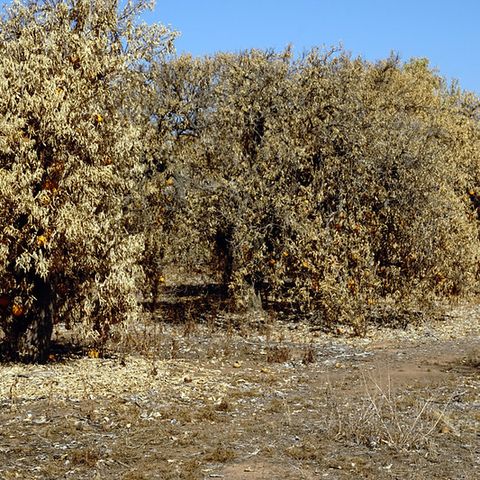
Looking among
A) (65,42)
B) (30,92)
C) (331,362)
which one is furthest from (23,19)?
(331,362)

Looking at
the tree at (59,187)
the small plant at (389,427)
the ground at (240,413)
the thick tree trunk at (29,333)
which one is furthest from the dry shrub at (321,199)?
the small plant at (389,427)

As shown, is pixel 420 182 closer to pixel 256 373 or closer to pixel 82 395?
pixel 256 373

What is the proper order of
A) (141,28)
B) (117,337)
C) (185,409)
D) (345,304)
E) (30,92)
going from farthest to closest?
1. (345,304)
2. (141,28)
3. (117,337)
4. (30,92)
5. (185,409)

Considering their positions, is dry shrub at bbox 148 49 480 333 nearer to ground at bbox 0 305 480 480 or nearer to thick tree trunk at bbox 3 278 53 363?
ground at bbox 0 305 480 480

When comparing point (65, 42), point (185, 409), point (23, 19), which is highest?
point (23, 19)

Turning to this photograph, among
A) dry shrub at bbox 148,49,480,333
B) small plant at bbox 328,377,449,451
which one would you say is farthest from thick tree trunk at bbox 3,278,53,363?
dry shrub at bbox 148,49,480,333

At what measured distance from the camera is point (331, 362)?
57.5 feet

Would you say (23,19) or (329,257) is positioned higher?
(23,19)

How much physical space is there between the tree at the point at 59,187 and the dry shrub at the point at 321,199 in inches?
283

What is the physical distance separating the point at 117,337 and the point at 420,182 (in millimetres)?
10948

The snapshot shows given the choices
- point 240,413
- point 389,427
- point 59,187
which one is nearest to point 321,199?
point 59,187

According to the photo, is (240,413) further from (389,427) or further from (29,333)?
(29,333)

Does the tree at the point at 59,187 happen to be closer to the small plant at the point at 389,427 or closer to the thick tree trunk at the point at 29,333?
the thick tree trunk at the point at 29,333

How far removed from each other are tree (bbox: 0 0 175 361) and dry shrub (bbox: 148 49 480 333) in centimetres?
719
